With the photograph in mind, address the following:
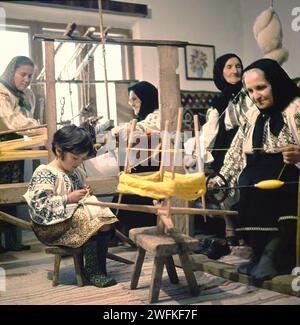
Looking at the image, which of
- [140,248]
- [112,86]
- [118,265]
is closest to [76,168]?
[140,248]

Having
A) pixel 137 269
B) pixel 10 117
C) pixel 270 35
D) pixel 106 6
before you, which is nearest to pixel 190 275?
pixel 137 269

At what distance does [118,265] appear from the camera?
2504mm

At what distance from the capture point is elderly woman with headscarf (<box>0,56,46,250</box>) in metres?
2.79

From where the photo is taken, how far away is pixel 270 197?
6.17 ft

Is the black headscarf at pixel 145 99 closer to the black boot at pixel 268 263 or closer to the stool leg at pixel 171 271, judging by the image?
the stool leg at pixel 171 271

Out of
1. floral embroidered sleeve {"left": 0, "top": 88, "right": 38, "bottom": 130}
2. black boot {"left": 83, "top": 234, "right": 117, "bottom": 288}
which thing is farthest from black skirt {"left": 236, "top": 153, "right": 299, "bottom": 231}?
floral embroidered sleeve {"left": 0, "top": 88, "right": 38, "bottom": 130}

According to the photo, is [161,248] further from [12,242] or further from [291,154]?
[12,242]

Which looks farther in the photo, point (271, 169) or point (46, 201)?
point (46, 201)

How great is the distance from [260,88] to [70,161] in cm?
96

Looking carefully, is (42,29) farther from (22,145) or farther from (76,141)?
(76,141)

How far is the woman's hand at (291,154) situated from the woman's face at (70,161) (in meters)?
0.93

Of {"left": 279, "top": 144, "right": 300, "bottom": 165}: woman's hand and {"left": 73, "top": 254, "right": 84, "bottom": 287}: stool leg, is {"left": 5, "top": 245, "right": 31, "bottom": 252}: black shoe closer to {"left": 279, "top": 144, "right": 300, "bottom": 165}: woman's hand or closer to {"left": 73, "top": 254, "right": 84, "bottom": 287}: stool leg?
{"left": 73, "top": 254, "right": 84, "bottom": 287}: stool leg

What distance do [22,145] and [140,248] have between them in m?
1.15

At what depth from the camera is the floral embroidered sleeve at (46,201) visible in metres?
1.99
